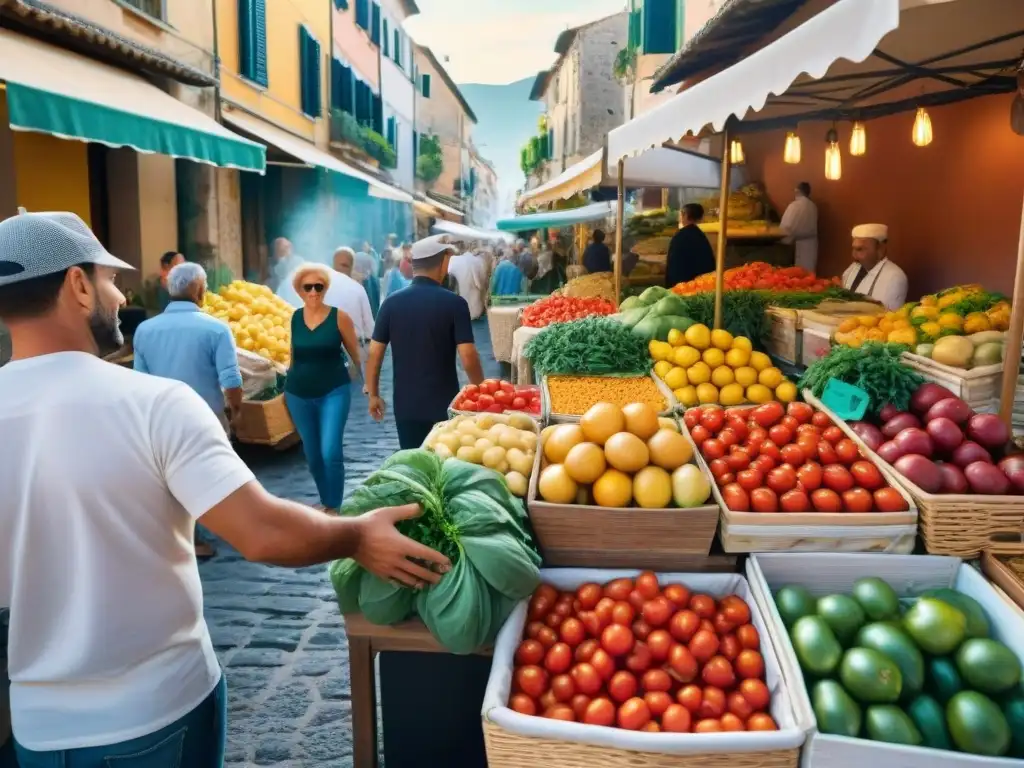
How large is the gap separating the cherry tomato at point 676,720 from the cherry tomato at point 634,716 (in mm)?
52

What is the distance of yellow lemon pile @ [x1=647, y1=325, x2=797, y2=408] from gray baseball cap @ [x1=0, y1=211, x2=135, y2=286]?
345 centimetres

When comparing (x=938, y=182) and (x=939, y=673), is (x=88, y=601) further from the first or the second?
(x=938, y=182)

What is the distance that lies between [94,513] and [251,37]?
13.9 meters

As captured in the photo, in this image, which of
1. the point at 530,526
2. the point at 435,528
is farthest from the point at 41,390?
the point at 530,526

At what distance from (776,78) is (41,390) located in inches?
117

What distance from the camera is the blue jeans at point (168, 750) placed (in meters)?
1.73

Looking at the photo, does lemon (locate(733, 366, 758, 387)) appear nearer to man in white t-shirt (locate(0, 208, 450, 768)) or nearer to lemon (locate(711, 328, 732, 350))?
lemon (locate(711, 328, 732, 350))

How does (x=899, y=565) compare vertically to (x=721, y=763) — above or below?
above

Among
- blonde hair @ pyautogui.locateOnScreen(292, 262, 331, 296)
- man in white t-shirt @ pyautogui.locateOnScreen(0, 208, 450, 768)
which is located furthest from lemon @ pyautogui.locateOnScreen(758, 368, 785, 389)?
man in white t-shirt @ pyautogui.locateOnScreen(0, 208, 450, 768)

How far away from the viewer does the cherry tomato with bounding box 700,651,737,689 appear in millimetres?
2377

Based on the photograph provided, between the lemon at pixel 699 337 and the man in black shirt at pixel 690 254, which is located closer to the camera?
the lemon at pixel 699 337

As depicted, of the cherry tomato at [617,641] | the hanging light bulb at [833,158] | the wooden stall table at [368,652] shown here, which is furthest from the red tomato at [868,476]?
the hanging light bulb at [833,158]

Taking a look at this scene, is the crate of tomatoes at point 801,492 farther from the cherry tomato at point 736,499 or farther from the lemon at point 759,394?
the lemon at point 759,394

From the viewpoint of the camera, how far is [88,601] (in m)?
1.70
